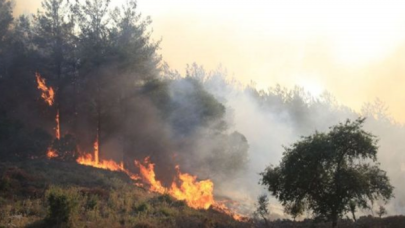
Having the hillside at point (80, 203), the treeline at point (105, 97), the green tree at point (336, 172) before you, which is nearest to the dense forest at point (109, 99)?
the treeline at point (105, 97)

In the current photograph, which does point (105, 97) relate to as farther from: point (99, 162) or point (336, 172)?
point (336, 172)

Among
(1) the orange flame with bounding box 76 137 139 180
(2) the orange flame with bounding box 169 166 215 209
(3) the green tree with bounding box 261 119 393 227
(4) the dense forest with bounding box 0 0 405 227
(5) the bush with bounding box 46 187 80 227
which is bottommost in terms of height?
(5) the bush with bounding box 46 187 80 227

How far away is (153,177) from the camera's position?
46.8 m

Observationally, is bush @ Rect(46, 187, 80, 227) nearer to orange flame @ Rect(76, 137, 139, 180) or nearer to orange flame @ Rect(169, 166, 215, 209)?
orange flame @ Rect(169, 166, 215, 209)

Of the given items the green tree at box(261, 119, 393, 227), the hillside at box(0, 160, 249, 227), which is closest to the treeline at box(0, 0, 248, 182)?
the hillside at box(0, 160, 249, 227)

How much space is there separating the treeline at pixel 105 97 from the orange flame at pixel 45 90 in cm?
60

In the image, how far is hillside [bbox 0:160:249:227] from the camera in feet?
61.6

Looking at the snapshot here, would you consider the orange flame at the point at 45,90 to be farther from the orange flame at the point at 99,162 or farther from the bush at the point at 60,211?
the bush at the point at 60,211

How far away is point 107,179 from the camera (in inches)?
1367

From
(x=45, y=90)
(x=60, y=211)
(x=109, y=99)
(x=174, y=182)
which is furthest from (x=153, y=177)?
(x=60, y=211)

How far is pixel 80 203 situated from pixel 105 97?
2628cm

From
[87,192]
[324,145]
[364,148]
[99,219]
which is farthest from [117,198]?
[364,148]

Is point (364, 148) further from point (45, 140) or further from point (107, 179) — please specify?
point (45, 140)

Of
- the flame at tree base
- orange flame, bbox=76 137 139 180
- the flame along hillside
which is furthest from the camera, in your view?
orange flame, bbox=76 137 139 180
